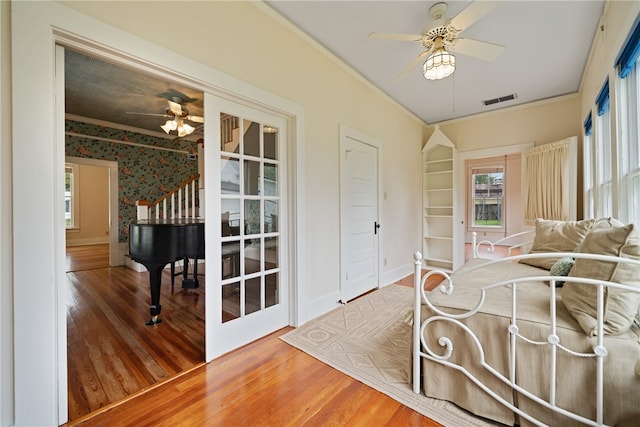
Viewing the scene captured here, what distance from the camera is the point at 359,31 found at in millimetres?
2492

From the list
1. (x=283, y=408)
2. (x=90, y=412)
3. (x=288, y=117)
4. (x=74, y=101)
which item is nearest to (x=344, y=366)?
(x=283, y=408)

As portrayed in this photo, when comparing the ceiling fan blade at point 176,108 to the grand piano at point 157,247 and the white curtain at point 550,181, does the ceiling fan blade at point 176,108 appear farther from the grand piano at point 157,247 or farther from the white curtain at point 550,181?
the white curtain at point 550,181

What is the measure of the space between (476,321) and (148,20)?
8.72 ft

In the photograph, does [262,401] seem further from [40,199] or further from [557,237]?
[557,237]

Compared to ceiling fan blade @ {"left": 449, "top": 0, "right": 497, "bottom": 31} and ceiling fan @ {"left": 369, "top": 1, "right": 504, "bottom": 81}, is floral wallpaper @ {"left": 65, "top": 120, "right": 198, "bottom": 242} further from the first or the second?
ceiling fan blade @ {"left": 449, "top": 0, "right": 497, "bottom": 31}

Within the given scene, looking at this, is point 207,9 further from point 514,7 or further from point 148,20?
point 514,7

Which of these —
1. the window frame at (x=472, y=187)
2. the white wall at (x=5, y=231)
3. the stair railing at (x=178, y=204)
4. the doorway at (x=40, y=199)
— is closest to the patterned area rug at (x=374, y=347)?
the doorway at (x=40, y=199)

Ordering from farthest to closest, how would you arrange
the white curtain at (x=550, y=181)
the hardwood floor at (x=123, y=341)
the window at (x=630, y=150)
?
the white curtain at (x=550, y=181)
the window at (x=630, y=150)
the hardwood floor at (x=123, y=341)

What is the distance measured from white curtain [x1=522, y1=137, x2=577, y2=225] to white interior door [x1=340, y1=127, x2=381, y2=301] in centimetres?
236

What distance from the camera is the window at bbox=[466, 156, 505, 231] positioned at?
24.9ft

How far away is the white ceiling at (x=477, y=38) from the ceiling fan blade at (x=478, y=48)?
0.90 ft

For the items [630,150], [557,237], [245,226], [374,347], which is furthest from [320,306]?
[630,150]

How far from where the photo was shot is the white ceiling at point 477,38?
7.20 feet

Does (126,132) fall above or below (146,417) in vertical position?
above
